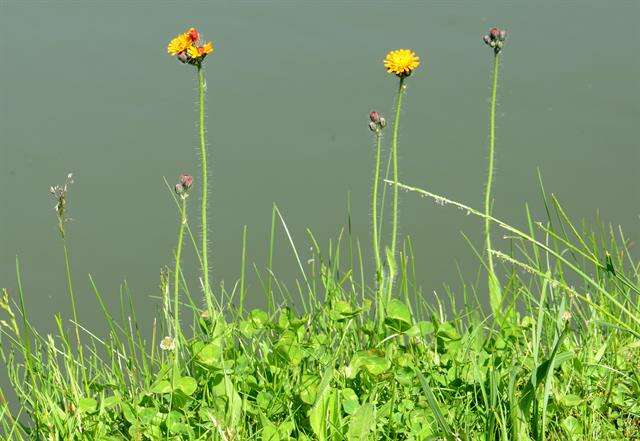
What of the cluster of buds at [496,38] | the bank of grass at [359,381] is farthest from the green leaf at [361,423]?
the cluster of buds at [496,38]

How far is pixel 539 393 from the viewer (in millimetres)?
1788

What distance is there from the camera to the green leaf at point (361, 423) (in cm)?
166

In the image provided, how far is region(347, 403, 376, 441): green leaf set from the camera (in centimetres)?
166

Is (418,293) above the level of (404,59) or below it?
below

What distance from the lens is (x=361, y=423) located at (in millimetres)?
1666

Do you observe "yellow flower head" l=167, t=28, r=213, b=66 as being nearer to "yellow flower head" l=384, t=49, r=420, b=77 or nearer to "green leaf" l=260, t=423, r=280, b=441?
"yellow flower head" l=384, t=49, r=420, b=77

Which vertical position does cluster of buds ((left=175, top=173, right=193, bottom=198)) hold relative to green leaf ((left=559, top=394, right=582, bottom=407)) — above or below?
above

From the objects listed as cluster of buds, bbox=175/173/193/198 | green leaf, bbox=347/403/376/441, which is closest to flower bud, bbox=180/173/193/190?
cluster of buds, bbox=175/173/193/198

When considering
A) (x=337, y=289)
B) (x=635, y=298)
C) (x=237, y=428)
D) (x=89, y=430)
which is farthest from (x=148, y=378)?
(x=635, y=298)

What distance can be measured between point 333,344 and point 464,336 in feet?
0.95

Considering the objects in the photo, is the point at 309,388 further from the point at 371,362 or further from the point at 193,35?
the point at 193,35

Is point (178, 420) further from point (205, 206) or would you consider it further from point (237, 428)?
point (205, 206)

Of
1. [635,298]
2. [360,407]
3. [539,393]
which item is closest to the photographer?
[360,407]

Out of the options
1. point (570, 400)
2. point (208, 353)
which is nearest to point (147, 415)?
point (208, 353)
